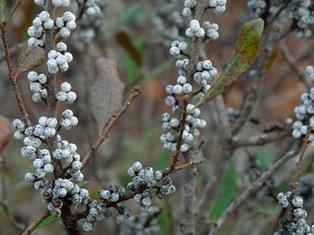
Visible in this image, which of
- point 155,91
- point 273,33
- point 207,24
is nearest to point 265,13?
point 273,33

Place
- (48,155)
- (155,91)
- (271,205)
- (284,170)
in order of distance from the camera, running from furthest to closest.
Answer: (155,91), (284,170), (271,205), (48,155)

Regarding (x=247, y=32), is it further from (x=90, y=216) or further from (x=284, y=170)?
(x=284, y=170)

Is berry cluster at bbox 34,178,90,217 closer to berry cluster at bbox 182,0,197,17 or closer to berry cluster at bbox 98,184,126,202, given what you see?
berry cluster at bbox 98,184,126,202

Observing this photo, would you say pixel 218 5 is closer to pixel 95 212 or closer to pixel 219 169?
pixel 95 212

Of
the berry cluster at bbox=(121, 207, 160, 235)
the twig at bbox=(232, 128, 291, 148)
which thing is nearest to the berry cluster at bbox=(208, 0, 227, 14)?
the twig at bbox=(232, 128, 291, 148)

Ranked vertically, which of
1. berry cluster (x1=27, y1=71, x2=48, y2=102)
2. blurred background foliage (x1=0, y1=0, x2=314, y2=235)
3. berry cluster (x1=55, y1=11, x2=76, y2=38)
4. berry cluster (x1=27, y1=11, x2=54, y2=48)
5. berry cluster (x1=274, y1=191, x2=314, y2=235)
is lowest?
berry cluster (x1=274, y1=191, x2=314, y2=235)

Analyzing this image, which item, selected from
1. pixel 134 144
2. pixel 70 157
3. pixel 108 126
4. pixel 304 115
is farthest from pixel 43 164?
pixel 134 144
